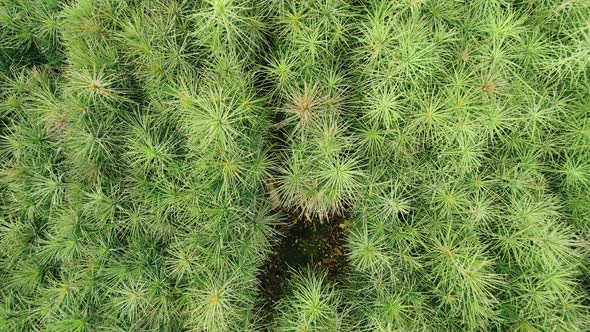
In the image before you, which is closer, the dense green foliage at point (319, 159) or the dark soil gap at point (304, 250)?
the dense green foliage at point (319, 159)

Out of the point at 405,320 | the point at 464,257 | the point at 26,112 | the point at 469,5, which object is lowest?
the point at 405,320

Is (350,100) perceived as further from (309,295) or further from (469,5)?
(309,295)

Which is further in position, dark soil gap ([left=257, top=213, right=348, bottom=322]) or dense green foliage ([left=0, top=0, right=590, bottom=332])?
dark soil gap ([left=257, top=213, right=348, bottom=322])

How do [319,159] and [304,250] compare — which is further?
[304,250]

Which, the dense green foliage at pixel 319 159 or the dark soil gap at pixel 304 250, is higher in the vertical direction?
the dense green foliage at pixel 319 159

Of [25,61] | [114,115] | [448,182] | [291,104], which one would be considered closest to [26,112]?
[25,61]
